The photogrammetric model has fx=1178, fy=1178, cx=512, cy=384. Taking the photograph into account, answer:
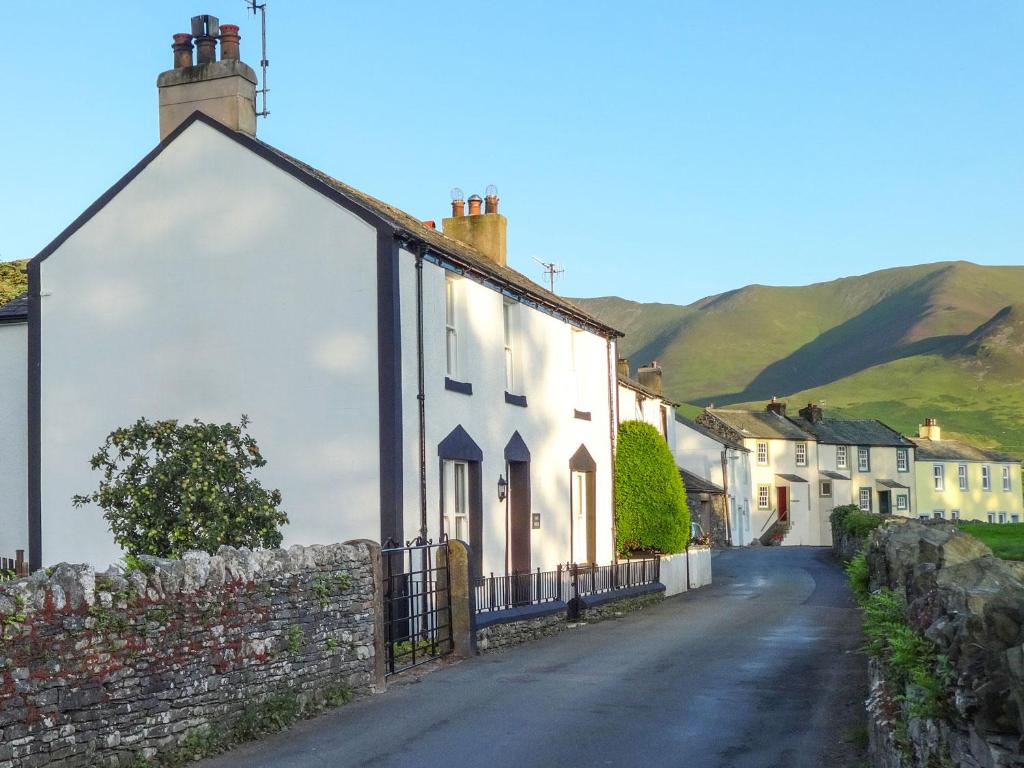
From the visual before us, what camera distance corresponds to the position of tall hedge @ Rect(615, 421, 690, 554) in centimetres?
3002

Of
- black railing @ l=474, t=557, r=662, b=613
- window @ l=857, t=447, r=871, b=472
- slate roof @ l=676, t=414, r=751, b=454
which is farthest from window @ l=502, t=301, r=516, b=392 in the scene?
window @ l=857, t=447, r=871, b=472

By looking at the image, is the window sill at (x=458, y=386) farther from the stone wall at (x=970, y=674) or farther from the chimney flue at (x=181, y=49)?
the stone wall at (x=970, y=674)

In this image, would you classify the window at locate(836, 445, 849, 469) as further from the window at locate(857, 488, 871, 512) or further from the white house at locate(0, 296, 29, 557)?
the white house at locate(0, 296, 29, 557)

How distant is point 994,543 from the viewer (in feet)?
101

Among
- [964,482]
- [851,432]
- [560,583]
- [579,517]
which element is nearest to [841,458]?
[851,432]

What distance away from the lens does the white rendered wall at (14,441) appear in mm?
20953

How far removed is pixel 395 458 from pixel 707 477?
2301 inches

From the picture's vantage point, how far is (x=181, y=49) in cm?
2098

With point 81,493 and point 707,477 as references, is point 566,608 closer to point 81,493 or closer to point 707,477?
point 81,493

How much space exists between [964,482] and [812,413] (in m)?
18.5

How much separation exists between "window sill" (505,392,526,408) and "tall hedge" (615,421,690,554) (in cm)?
691

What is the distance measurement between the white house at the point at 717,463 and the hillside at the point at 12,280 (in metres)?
43.3

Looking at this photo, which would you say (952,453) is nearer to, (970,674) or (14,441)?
(14,441)

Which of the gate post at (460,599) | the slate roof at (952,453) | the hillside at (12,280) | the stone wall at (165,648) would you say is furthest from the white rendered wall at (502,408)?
the slate roof at (952,453)
